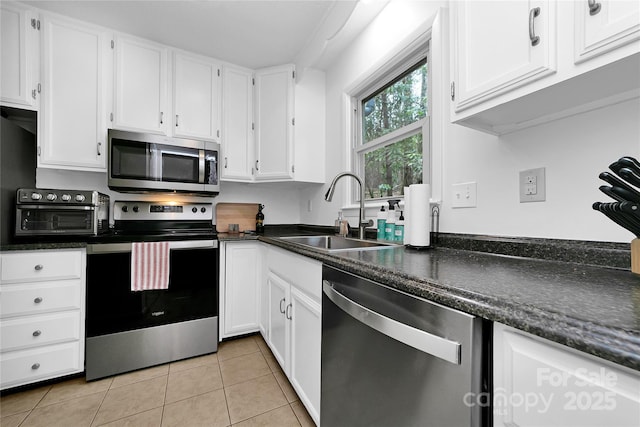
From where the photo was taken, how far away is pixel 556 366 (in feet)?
1.37

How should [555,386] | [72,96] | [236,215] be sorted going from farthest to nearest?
[236,215], [72,96], [555,386]

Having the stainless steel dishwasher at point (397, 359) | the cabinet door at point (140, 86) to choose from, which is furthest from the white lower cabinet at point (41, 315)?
the stainless steel dishwasher at point (397, 359)

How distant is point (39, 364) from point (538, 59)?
2.77 metres

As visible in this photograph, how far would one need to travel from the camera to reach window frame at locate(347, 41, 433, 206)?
1525 millimetres

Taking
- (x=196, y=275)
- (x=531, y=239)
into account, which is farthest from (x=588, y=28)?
(x=196, y=275)

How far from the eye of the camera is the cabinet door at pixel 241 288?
6.97ft

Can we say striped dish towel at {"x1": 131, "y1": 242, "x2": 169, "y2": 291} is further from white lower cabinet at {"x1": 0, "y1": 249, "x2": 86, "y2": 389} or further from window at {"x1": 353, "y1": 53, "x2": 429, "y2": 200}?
window at {"x1": 353, "y1": 53, "x2": 429, "y2": 200}

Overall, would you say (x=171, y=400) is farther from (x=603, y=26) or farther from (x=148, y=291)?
(x=603, y=26)

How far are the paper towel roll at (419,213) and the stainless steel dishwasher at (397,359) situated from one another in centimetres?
A: 47

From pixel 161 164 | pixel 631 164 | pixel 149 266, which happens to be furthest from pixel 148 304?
pixel 631 164

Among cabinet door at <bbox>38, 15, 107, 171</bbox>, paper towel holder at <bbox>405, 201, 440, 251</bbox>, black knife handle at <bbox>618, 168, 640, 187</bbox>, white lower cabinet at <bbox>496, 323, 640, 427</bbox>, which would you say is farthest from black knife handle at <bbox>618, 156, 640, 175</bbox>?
cabinet door at <bbox>38, 15, 107, 171</bbox>

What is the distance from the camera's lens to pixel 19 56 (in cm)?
185

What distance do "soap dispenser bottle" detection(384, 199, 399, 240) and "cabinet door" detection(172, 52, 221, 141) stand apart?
5.87ft

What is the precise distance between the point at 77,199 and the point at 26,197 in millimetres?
241
